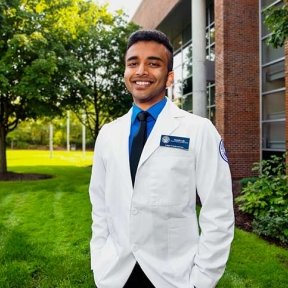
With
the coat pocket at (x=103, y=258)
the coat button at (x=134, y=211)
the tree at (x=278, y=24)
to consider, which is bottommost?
the coat pocket at (x=103, y=258)

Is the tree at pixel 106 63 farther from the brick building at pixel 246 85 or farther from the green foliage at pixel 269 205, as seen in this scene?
the green foliage at pixel 269 205

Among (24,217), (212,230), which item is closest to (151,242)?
(212,230)

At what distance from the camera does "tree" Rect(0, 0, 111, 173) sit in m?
12.7

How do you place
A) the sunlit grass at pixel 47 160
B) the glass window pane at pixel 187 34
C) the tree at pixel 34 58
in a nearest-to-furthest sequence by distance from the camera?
1. the tree at pixel 34 58
2. the glass window pane at pixel 187 34
3. the sunlit grass at pixel 47 160

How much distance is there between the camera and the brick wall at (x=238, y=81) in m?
12.1

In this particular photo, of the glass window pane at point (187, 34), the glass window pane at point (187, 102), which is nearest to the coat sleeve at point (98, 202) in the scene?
the glass window pane at point (187, 102)

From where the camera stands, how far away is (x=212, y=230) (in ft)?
5.71

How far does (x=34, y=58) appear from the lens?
13.6 metres

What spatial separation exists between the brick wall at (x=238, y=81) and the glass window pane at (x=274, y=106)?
10.4 inches

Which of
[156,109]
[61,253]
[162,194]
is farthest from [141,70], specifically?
[61,253]

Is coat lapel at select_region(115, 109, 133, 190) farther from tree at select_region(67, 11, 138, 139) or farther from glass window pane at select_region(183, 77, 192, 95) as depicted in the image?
tree at select_region(67, 11, 138, 139)

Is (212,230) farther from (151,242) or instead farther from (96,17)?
(96,17)

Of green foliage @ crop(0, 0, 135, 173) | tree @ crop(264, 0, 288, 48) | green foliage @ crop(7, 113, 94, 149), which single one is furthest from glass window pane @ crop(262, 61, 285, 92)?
green foliage @ crop(7, 113, 94, 149)

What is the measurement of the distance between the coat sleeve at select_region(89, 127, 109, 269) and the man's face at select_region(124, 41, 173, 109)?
38 centimetres
